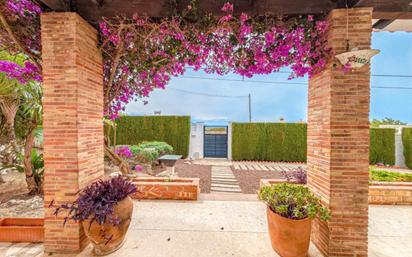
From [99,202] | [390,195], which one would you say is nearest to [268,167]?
[390,195]

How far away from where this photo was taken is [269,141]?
37.7ft

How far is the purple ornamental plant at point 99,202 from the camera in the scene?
8.04 feet

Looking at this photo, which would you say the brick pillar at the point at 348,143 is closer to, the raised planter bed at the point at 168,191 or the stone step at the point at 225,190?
the raised planter bed at the point at 168,191

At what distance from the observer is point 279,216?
2.58 metres

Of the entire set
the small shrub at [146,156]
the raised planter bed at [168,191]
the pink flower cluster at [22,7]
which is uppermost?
the pink flower cluster at [22,7]

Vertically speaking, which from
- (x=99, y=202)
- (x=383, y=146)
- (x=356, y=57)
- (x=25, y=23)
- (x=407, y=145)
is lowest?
(x=99, y=202)

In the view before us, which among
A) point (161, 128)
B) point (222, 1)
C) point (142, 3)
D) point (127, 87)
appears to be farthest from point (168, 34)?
point (161, 128)

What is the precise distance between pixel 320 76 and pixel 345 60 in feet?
1.42

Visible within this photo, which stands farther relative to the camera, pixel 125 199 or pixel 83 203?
pixel 125 199

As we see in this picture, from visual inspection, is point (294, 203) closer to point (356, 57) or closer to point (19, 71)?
point (356, 57)

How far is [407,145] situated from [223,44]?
46.3 feet

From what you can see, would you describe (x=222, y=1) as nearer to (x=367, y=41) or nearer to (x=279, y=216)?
(x=367, y=41)

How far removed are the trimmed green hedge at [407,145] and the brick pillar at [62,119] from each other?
15879 mm

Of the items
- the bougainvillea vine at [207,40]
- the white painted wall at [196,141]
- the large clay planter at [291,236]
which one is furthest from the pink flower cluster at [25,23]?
the white painted wall at [196,141]
